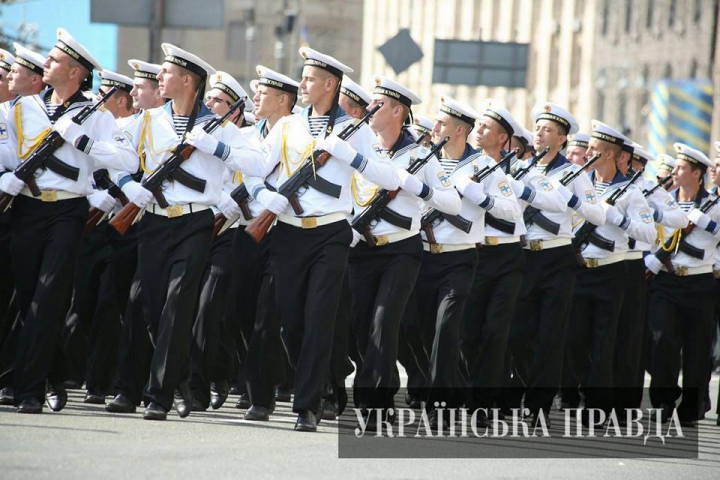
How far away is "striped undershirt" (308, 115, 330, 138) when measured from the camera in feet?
35.4

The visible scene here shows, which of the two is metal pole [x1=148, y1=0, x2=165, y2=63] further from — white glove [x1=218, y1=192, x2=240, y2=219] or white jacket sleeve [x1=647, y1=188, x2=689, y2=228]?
white jacket sleeve [x1=647, y1=188, x2=689, y2=228]

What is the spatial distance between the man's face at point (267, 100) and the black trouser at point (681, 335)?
384 centimetres

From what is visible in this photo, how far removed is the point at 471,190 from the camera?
11922 mm

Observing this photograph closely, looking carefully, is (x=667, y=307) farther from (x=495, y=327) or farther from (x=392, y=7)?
(x=392, y=7)

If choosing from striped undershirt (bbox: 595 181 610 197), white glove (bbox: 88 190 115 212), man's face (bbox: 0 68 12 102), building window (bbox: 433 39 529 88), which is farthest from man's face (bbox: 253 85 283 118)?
building window (bbox: 433 39 529 88)

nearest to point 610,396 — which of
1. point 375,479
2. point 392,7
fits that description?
point 375,479

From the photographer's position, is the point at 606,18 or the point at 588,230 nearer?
the point at 588,230

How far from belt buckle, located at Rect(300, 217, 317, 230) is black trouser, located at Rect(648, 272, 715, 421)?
4125 millimetres

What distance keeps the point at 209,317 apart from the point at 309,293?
140 cm

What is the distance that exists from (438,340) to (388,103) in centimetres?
161

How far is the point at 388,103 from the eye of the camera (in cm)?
1151

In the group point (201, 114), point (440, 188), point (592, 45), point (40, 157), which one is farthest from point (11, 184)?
point (592, 45)

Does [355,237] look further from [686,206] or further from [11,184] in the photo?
[686,206]

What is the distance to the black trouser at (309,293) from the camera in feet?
34.3
